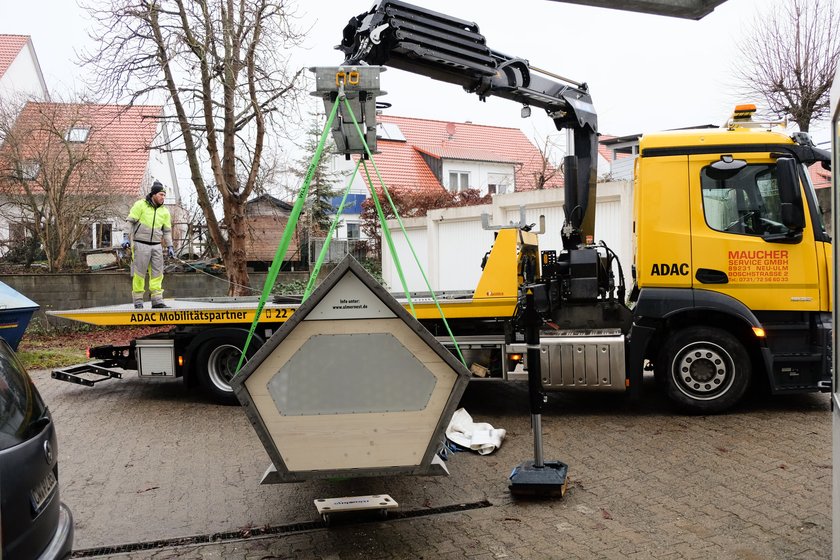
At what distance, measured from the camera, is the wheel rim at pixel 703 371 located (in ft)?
24.1

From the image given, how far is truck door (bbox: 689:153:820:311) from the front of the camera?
7.15m

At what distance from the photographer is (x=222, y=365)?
8.82 m

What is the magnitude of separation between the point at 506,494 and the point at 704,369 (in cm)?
307

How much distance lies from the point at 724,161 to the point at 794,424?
8.75ft

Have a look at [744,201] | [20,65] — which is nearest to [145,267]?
[744,201]

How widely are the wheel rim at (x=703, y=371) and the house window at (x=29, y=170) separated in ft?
50.2

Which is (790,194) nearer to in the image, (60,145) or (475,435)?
(475,435)

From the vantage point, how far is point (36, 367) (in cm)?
1191

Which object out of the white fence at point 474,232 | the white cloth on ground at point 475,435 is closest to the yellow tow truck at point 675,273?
the white cloth on ground at point 475,435

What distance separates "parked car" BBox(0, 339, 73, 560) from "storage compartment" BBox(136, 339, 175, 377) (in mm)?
5314

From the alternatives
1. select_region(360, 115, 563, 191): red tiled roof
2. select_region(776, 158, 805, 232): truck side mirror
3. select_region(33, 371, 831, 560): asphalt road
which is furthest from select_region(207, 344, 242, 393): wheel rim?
select_region(360, 115, 563, 191): red tiled roof

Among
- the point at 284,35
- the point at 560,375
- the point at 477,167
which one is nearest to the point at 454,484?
the point at 560,375

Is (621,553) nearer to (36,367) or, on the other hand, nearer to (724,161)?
(724,161)

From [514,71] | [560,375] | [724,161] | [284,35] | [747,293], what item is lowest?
[560,375]
